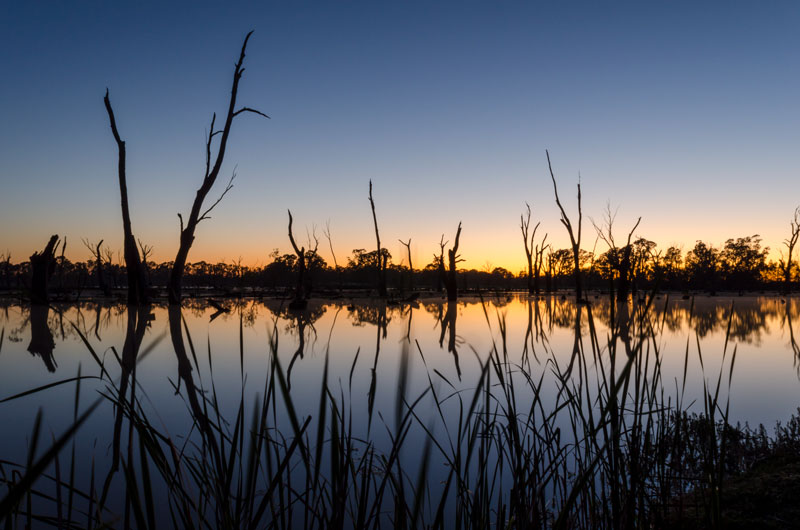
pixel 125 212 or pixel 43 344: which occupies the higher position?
pixel 125 212

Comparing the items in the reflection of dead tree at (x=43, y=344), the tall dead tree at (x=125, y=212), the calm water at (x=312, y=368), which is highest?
the tall dead tree at (x=125, y=212)

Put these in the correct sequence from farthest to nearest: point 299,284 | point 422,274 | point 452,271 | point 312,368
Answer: point 422,274, point 452,271, point 299,284, point 312,368

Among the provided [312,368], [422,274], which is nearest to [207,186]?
[312,368]

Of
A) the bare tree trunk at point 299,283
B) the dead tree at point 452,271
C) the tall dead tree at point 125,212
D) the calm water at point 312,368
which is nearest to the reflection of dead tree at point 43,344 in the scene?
the calm water at point 312,368

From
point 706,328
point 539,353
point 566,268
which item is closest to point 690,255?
point 566,268

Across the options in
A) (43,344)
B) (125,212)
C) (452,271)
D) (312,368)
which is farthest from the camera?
(452,271)

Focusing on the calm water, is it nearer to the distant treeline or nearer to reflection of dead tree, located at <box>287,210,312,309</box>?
reflection of dead tree, located at <box>287,210,312,309</box>

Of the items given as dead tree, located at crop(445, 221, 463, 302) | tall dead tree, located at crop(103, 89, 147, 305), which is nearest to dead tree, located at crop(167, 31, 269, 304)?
tall dead tree, located at crop(103, 89, 147, 305)

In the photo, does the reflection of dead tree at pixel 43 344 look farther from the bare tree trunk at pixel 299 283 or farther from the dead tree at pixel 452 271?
the dead tree at pixel 452 271

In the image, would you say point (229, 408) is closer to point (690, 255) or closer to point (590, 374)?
point (590, 374)

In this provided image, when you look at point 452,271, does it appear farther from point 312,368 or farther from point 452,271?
point 312,368

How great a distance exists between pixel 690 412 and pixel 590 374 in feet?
3.44

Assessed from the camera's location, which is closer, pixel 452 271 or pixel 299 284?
pixel 299 284

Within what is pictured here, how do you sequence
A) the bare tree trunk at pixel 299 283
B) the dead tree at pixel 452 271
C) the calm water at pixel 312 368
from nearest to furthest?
the calm water at pixel 312 368
the bare tree trunk at pixel 299 283
the dead tree at pixel 452 271
